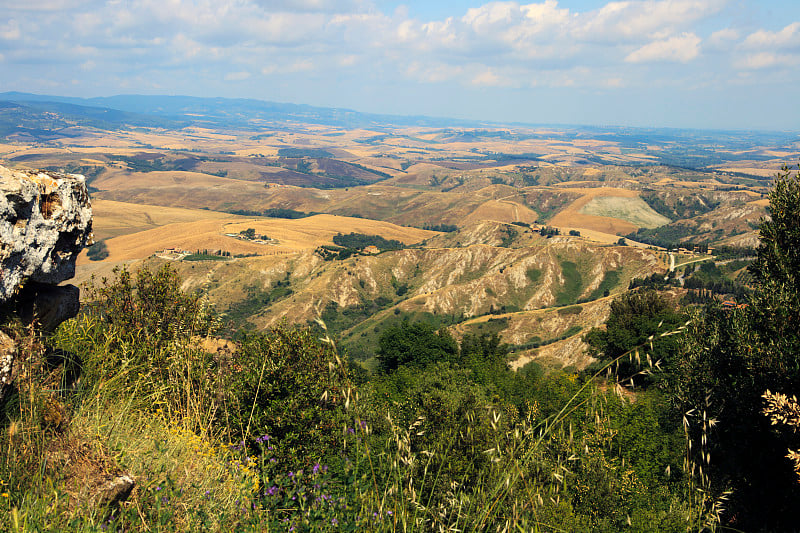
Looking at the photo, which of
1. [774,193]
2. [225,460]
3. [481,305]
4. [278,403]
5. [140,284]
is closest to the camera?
[225,460]

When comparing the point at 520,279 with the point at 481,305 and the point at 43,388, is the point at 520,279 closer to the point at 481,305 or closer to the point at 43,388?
the point at 481,305

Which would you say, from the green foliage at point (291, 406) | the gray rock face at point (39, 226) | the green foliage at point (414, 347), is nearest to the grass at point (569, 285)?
the green foliage at point (414, 347)

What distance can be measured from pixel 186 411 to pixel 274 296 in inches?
6756

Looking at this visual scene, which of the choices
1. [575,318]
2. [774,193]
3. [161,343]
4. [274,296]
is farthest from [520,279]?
[161,343]

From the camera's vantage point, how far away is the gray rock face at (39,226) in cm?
870

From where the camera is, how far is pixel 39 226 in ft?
31.8

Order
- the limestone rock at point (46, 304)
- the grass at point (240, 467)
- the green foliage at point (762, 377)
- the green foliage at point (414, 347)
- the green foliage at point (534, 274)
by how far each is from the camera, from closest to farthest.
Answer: the grass at point (240, 467), the limestone rock at point (46, 304), the green foliage at point (762, 377), the green foliage at point (414, 347), the green foliage at point (534, 274)

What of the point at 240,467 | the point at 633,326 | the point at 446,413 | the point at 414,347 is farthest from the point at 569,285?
the point at 240,467

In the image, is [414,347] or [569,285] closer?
[414,347]

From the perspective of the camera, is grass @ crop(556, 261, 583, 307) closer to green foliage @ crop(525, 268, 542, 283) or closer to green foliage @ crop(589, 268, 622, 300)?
green foliage @ crop(589, 268, 622, 300)

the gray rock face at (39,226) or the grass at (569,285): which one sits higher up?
the gray rock face at (39,226)

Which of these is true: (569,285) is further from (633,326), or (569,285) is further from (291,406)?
(291,406)

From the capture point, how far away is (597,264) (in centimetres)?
17738

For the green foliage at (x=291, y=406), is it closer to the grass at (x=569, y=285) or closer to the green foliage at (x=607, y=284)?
the grass at (x=569, y=285)
